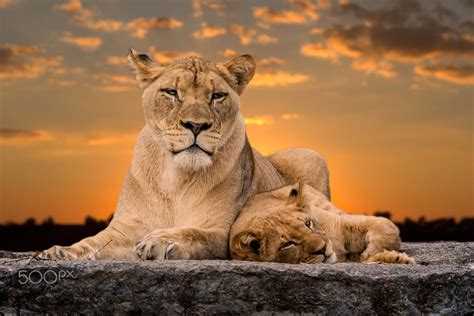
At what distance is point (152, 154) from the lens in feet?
24.6

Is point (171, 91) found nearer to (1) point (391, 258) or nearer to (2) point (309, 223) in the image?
(2) point (309, 223)

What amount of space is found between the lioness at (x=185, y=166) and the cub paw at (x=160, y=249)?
7 cm

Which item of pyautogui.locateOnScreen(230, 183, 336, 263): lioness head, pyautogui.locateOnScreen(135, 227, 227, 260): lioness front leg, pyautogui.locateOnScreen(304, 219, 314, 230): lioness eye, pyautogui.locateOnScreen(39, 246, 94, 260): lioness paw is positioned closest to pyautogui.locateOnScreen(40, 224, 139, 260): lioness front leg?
pyautogui.locateOnScreen(39, 246, 94, 260): lioness paw

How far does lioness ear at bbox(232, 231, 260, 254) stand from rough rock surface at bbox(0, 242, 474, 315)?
409 millimetres

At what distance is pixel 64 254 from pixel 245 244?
140 centimetres

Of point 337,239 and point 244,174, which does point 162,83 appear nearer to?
point 244,174

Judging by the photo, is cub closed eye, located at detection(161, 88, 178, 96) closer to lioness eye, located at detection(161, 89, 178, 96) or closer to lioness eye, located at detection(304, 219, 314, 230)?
lioness eye, located at detection(161, 89, 178, 96)

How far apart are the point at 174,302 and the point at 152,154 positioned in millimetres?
2019

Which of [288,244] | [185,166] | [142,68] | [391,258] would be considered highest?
[142,68]

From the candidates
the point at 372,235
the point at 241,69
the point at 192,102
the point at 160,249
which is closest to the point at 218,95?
the point at 192,102

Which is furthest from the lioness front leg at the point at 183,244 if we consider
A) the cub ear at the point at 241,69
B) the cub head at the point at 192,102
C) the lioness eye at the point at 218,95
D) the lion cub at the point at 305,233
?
the cub ear at the point at 241,69

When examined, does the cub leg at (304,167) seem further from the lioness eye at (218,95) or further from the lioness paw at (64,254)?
the lioness paw at (64,254)

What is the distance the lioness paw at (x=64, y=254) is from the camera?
21.5 ft

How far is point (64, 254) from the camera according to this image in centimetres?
668
